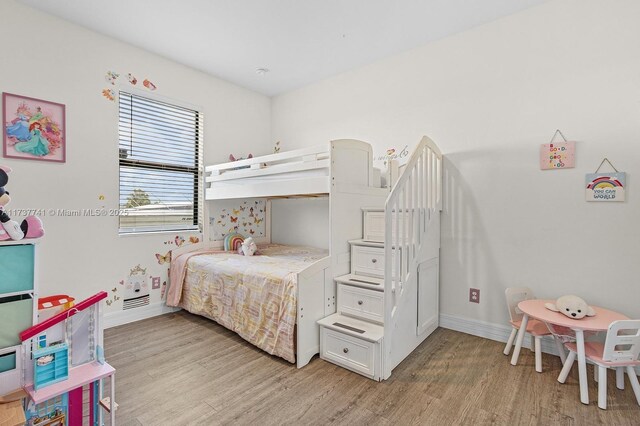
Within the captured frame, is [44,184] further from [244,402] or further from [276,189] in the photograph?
[244,402]

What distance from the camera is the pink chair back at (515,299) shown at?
2309mm

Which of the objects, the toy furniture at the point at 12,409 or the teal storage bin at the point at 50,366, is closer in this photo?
the toy furniture at the point at 12,409

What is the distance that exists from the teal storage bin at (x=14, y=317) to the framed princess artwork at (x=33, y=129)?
5.73ft

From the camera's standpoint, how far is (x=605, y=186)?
2125mm

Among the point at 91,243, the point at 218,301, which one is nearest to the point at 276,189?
the point at 218,301

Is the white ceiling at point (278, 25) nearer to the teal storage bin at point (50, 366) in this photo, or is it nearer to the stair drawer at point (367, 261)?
the stair drawer at point (367, 261)

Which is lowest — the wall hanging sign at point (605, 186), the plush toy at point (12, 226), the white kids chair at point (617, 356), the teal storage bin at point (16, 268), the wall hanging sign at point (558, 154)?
the white kids chair at point (617, 356)

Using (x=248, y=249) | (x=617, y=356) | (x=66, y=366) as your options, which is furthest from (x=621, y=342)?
(x=248, y=249)

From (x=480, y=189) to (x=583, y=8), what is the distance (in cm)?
142

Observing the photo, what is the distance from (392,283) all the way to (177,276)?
222 cm

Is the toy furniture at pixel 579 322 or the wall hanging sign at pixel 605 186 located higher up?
the wall hanging sign at pixel 605 186

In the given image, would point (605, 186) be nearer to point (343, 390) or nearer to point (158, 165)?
point (343, 390)

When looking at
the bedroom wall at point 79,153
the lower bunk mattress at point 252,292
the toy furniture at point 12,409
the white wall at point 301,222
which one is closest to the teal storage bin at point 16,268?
the toy furniture at point 12,409

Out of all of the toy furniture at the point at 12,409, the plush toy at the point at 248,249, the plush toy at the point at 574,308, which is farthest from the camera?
the plush toy at the point at 248,249
